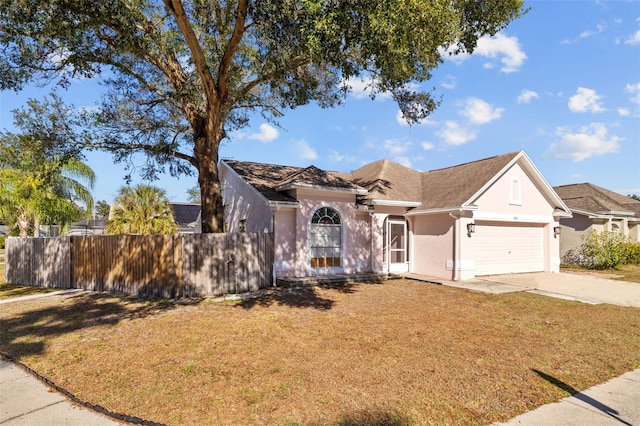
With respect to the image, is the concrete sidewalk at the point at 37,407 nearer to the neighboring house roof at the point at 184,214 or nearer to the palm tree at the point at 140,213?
the palm tree at the point at 140,213

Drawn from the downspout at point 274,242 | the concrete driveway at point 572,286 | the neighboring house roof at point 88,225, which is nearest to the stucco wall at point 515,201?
the concrete driveway at point 572,286

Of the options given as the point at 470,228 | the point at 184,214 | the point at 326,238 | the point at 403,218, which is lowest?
the point at 326,238

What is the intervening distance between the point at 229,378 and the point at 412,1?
7.15 meters

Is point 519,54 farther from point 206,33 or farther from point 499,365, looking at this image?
point 499,365

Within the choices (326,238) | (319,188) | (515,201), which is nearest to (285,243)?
(326,238)

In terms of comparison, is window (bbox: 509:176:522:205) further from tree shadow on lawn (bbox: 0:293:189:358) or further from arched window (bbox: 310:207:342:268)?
tree shadow on lawn (bbox: 0:293:189:358)

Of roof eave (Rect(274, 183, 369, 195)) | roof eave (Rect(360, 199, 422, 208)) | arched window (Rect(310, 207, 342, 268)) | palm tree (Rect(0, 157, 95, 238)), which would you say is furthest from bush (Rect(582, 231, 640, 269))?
palm tree (Rect(0, 157, 95, 238))

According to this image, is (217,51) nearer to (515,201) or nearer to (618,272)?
(515,201)

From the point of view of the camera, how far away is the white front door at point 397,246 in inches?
629

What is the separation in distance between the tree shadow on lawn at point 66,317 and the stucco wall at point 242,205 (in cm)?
485

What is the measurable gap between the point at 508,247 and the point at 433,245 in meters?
3.84

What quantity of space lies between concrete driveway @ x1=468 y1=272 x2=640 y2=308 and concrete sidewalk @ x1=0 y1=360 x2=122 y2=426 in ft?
39.6

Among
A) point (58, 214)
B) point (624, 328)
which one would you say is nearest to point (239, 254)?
point (624, 328)

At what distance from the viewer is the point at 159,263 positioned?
11039 millimetres
